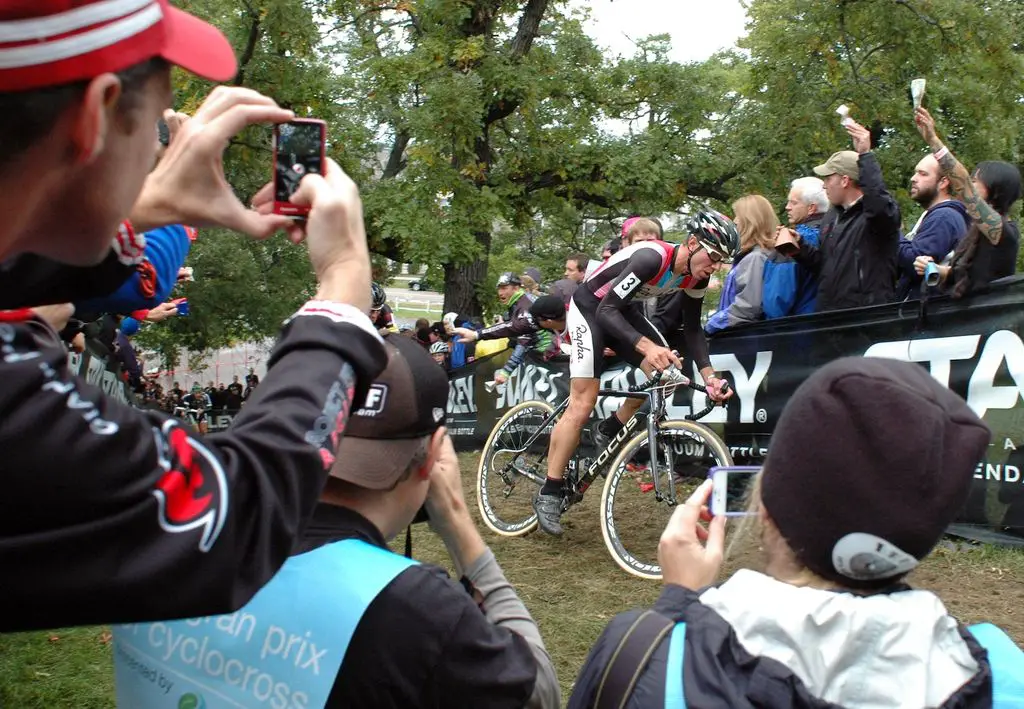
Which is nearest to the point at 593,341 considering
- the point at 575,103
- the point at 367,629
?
the point at 367,629

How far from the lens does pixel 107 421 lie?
99cm

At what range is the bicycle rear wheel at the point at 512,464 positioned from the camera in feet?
23.9

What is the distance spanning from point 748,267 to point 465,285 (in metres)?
8.47

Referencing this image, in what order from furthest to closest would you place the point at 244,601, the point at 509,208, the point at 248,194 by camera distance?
the point at 248,194
the point at 509,208
the point at 244,601

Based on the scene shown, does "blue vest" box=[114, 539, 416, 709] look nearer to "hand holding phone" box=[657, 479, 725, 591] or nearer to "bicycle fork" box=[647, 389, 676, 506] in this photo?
"hand holding phone" box=[657, 479, 725, 591]

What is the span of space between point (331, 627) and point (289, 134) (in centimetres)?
85

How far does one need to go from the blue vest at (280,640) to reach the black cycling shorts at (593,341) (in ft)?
15.1

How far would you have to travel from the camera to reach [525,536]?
7039mm

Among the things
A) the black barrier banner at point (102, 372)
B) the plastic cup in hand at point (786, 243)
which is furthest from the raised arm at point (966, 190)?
the black barrier banner at point (102, 372)

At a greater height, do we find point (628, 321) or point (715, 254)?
point (715, 254)

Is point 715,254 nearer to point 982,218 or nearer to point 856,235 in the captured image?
point 856,235

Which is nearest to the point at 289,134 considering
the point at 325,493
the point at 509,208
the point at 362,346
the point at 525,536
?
the point at 362,346

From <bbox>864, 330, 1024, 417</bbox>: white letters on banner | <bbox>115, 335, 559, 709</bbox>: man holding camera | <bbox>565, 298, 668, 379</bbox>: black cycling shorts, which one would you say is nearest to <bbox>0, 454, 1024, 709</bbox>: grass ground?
<bbox>864, 330, 1024, 417</bbox>: white letters on banner

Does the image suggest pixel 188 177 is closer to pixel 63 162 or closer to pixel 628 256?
pixel 63 162
